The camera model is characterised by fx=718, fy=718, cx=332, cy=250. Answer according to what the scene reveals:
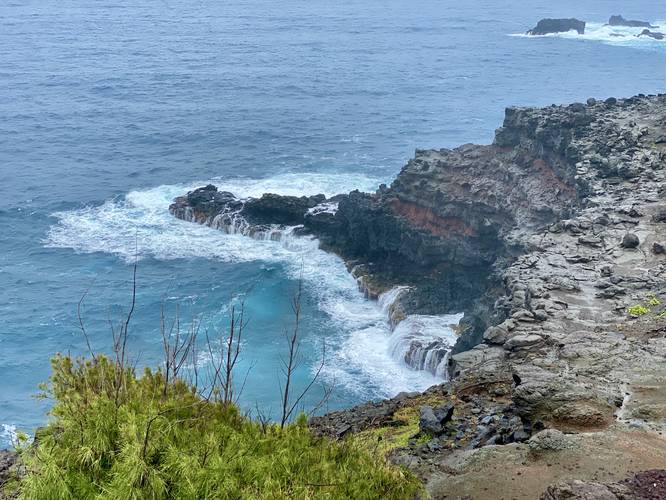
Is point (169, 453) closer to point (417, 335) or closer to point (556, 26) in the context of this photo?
point (417, 335)

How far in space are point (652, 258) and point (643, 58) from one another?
389 feet

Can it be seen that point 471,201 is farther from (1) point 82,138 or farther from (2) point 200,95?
(2) point 200,95

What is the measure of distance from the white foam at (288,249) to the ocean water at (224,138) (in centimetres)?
21

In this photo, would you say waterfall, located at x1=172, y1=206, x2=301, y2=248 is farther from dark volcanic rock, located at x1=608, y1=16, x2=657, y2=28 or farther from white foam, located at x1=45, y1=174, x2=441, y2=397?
dark volcanic rock, located at x1=608, y1=16, x2=657, y2=28

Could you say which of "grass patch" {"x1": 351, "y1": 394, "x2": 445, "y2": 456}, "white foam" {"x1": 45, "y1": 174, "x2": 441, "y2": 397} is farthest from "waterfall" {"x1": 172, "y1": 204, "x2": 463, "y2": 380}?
"grass patch" {"x1": 351, "y1": 394, "x2": 445, "y2": 456}

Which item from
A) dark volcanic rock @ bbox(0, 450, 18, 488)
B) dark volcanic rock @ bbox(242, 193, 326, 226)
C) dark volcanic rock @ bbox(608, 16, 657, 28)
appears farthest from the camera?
dark volcanic rock @ bbox(608, 16, 657, 28)

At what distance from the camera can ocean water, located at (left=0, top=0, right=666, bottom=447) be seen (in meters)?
52.8

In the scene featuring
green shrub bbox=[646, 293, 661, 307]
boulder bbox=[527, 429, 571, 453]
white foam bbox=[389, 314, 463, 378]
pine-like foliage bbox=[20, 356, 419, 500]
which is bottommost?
white foam bbox=[389, 314, 463, 378]

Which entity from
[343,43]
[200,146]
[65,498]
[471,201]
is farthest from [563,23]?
[65,498]

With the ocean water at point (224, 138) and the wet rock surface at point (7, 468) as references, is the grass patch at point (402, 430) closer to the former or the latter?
the ocean water at point (224, 138)

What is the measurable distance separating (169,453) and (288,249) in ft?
171

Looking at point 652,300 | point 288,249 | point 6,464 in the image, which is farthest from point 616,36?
point 6,464

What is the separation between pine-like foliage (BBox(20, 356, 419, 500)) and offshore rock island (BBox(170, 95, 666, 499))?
4.01 m

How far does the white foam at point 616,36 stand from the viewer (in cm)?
15216
